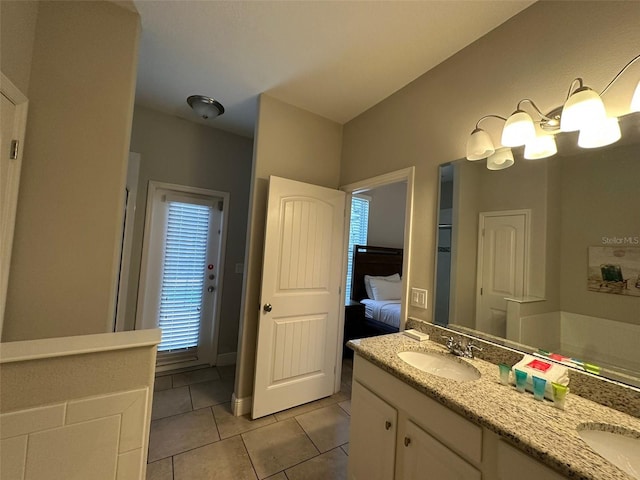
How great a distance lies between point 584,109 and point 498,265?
773mm

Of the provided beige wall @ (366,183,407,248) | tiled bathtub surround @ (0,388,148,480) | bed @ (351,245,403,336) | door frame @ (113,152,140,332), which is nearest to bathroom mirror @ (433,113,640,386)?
tiled bathtub surround @ (0,388,148,480)

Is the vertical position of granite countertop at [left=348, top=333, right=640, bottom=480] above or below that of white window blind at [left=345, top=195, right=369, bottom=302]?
A: below

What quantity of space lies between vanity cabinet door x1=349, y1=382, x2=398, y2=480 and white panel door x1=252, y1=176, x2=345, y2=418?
2.98ft

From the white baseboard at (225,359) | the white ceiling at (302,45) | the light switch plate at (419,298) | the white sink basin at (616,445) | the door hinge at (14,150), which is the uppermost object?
the white ceiling at (302,45)

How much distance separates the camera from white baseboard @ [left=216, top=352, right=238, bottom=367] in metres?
2.93

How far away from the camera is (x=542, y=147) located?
47.6 inches

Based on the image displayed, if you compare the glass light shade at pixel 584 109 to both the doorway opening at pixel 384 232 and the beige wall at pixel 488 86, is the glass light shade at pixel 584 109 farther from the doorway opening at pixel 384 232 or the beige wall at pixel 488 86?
the doorway opening at pixel 384 232

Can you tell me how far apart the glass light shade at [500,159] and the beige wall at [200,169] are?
8.17 ft

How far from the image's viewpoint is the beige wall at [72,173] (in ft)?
4.02

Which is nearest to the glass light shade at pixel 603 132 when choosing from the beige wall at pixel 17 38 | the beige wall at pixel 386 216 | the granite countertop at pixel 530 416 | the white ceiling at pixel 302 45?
the white ceiling at pixel 302 45

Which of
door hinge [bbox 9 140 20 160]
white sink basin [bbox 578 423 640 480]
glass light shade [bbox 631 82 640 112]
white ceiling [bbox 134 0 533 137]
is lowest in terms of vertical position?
white sink basin [bbox 578 423 640 480]

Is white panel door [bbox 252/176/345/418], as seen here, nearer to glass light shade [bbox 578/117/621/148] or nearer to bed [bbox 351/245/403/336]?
bed [bbox 351/245/403/336]

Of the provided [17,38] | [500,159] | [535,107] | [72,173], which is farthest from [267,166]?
[535,107]

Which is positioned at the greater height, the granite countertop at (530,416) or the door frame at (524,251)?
the door frame at (524,251)
